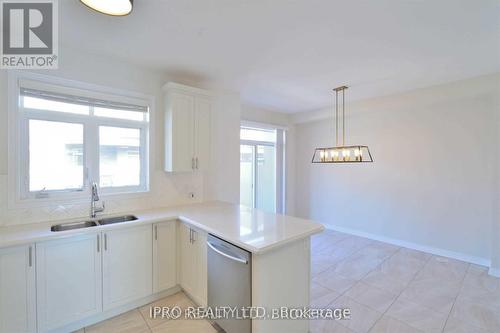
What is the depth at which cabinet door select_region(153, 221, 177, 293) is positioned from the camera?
240cm

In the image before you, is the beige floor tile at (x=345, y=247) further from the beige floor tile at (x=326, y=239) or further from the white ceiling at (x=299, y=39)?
the white ceiling at (x=299, y=39)

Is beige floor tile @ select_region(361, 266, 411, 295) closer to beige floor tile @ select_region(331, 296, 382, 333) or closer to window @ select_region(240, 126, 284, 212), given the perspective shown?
beige floor tile @ select_region(331, 296, 382, 333)

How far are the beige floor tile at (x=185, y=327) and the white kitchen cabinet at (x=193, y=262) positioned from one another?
0.17 m

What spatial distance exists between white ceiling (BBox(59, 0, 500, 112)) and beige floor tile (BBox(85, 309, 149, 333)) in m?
2.73

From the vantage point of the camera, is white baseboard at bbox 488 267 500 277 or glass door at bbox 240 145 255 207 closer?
white baseboard at bbox 488 267 500 277

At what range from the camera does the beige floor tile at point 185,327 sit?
6.66 ft

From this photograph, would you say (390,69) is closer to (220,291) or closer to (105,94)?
(220,291)

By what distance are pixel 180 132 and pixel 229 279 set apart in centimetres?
187

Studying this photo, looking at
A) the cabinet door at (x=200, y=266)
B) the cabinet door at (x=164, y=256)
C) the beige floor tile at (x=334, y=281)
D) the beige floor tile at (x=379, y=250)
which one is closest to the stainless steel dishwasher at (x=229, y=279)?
the cabinet door at (x=200, y=266)

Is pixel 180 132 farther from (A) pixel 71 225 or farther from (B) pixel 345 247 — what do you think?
(B) pixel 345 247

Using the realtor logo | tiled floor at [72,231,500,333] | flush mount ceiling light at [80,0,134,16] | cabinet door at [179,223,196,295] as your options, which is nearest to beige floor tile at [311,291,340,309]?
tiled floor at [72,231,500,333]

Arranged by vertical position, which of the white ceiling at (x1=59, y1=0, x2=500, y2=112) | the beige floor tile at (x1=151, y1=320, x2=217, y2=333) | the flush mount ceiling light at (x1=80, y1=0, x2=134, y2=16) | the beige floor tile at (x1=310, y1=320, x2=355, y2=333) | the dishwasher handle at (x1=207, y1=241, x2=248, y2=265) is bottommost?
the beige floor tile at (x1=310, y1=320, x2=355, y2=333)

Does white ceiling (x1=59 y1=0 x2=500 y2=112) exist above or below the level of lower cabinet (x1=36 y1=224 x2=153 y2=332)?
above

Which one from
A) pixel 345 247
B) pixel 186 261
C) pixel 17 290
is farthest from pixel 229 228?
pixel 345 247
